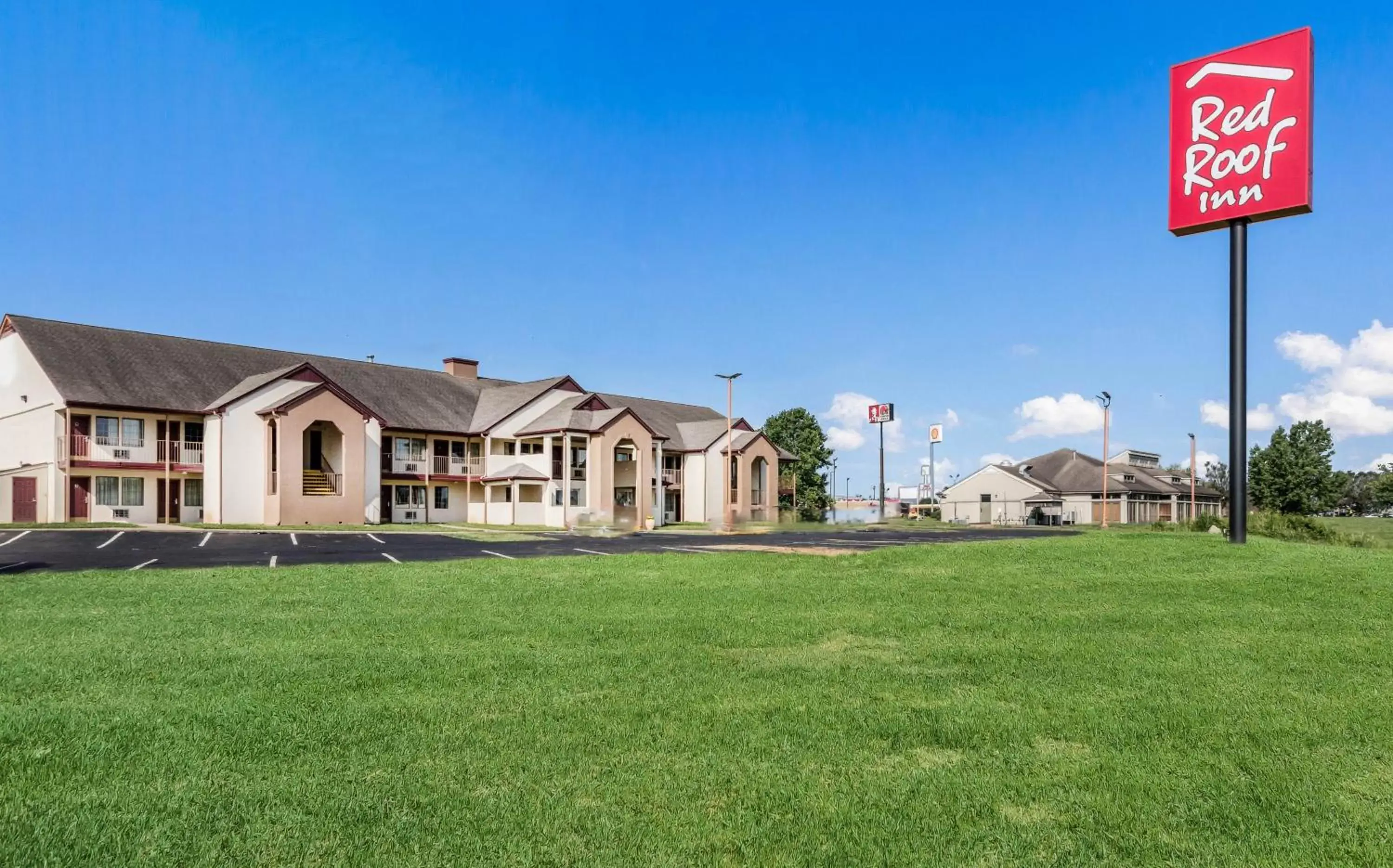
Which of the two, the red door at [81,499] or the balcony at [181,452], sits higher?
the balcony at [181,452]

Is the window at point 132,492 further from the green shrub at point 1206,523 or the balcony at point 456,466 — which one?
the green shrub at point 1206,523

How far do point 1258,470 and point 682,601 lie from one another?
8222 centimetres

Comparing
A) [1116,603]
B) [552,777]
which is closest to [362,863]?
[552,777]

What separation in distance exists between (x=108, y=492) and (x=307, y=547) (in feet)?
66.2

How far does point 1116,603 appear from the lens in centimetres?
1117

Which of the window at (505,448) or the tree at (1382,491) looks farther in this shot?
the tree at (1382,491)

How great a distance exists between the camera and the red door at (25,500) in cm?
3622

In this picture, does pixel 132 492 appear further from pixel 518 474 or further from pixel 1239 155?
pixel 1239 155

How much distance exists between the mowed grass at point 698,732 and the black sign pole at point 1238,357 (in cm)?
769

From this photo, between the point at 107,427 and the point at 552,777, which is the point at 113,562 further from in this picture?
the point at 107,427

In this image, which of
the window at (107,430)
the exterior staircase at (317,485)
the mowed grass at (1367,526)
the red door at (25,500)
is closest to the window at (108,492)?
the window at (107,430)

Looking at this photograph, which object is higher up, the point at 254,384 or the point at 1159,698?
the point at 254,384

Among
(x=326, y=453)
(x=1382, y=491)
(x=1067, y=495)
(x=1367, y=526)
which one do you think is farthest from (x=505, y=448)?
(x=1382, y=491)

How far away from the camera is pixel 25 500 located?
36344mm
